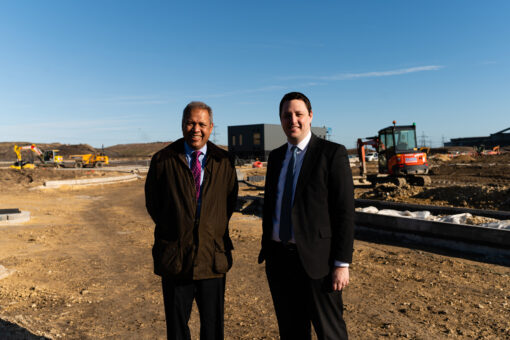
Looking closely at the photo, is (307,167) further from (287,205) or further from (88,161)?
(88,161)

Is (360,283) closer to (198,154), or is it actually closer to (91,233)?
(198,154)

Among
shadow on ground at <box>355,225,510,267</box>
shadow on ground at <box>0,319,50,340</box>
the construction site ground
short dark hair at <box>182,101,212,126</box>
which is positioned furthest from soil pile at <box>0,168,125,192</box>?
short dark hair at <box>182,101,212,126</box>

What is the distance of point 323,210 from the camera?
2434mm

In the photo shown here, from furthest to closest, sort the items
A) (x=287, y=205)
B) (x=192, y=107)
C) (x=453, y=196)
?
1. (x=453, y=196)
2. (x=192, y=107)
3. (x=287, y=205)

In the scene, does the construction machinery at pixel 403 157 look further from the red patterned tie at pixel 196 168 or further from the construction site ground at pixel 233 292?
the red patterned tie at pixel 196 168

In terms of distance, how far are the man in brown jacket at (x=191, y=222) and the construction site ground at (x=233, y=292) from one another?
1588 millimetres

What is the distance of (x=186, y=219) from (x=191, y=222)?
41 millimetres

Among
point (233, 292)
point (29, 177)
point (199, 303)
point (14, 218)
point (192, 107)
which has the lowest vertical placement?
point (233, 292)

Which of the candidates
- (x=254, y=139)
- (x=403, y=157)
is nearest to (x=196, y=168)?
(x=403, y=157)

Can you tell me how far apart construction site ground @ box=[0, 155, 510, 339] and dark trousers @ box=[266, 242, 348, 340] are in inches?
61.4

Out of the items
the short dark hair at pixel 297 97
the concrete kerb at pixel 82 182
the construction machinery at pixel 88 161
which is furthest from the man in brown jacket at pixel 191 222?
the construction machinery at pixel 88 161

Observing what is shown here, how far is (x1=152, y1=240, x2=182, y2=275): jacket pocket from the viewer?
8.45 feet

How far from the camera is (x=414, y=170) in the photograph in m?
16.3

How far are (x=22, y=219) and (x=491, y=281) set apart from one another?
12.2 meters
